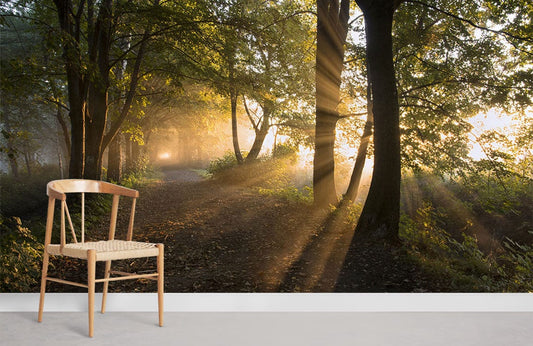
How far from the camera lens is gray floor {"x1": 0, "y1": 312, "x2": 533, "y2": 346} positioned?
243 centimetres

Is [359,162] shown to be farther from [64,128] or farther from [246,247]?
[64,128]

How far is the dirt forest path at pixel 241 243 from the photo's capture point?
11.2ft

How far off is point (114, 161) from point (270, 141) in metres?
2.10

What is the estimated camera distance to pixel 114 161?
213 inches

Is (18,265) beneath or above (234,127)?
beneath

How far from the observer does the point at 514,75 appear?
3949mm

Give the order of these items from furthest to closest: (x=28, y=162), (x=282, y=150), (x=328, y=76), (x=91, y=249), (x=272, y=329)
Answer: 1. (x=328, y=76)
2. (x=282, y=150)
3. (x=28, y=162)
4. (x=272, y=329)
5. (x=91, y=249)

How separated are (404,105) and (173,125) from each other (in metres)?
2.97


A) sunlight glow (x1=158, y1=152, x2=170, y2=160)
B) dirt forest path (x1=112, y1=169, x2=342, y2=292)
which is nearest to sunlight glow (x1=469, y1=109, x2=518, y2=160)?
dirt forest path (x1=112, y1=169, x2=342, y2=292)

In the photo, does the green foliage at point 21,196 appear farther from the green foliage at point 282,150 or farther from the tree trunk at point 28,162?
the green foliage at point 282,150

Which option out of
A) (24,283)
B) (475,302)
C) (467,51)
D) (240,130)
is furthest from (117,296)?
(467,51)

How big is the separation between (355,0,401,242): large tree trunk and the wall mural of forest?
0.6 inches

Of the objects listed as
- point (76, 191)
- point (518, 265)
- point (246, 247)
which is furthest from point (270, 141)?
point (518, 265)

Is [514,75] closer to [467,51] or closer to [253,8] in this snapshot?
[467,51]
